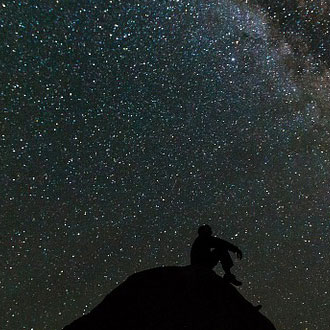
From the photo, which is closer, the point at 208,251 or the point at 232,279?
the point at 232,279

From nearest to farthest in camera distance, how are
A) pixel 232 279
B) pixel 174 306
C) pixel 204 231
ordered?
pixel 174 306 → pixel 232 279 → pixel 204 231

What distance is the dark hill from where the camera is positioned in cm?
838

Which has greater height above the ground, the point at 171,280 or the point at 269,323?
the point at 171,280

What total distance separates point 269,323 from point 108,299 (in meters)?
3.47

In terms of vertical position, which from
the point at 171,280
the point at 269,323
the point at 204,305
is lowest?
the point at 269,323

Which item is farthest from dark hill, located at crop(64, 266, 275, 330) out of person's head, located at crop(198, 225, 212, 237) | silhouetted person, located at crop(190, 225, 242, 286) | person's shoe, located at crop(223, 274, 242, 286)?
person's head, located at crop(198, 225, 212, 237)

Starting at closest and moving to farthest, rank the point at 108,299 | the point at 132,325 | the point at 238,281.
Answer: the point at 132,325 → the point at 108,299 → the point at 238,281

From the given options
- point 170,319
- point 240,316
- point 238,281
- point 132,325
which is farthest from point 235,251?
point 132,325

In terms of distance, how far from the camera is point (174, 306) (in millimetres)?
8602

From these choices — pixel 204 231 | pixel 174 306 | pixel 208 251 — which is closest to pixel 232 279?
pixel 208 251

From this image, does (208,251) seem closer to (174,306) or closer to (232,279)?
(232,279)

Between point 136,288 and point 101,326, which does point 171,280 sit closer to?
point 136,288

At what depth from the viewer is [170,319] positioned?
8.39 metres

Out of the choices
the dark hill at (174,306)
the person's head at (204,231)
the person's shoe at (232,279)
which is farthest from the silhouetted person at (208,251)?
the dark hill at (174,306)
